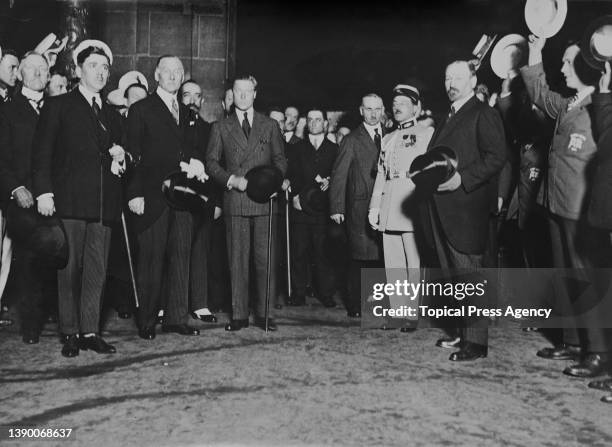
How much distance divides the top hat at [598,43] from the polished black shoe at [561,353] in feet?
4.90

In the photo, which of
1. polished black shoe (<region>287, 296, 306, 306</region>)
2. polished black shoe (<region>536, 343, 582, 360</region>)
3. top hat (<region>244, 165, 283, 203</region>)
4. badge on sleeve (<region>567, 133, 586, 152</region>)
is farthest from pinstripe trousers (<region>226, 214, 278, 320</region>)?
badge on sleeve (<region>567, 133, 586, 152</region>)

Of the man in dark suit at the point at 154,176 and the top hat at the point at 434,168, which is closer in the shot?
the top hat at the point at 434,168

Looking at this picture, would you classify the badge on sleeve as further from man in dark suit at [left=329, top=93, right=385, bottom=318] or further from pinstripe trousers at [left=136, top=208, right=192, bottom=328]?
pinstripe trousers at [left=136, top=208, right=192, bottom=328]

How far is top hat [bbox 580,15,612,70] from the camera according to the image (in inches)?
124


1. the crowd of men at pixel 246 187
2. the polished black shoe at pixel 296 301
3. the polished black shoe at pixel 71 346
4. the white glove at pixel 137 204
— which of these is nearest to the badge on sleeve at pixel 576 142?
the crowd of men at pixel 246 187

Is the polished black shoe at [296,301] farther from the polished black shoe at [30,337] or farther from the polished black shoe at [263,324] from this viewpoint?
the polished black shoe at [30,337]

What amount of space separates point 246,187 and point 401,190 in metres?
0.95

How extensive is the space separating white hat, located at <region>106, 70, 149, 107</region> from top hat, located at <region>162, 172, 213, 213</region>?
1.40 m

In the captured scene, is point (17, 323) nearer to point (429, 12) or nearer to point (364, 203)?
point (364, 203)

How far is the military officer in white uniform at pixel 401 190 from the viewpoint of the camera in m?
4.24

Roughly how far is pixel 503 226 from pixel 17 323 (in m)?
3.27

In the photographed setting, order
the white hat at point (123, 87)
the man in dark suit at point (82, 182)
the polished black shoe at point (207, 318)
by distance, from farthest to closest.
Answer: the white hat at point (123, 87), the polished black shoe at point (207, 318), the man in dark suit at point (82, 182)

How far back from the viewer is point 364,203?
479cm

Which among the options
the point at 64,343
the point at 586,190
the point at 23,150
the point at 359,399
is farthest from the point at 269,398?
the point at 23,150
